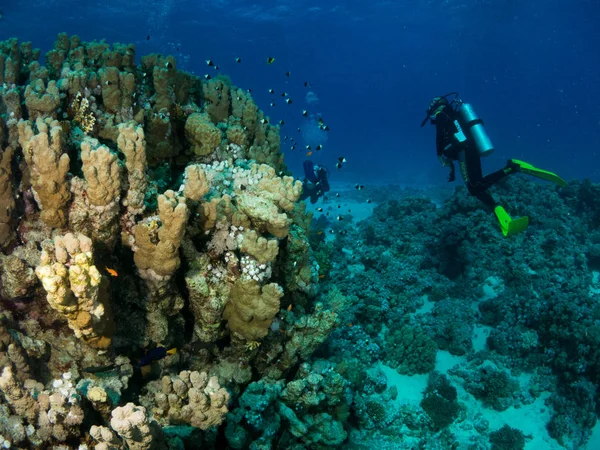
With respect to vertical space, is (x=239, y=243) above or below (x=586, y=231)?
below

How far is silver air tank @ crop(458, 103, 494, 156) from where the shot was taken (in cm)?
1027

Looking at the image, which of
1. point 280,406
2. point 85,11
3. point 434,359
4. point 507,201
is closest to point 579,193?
point 507,201

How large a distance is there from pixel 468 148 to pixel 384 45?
7248cm

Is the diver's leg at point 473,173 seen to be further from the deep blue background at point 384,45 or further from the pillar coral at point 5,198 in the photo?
the deep blue background at point 384,45

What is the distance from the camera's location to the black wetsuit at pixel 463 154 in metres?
9.91

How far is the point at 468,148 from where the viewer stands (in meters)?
10.3

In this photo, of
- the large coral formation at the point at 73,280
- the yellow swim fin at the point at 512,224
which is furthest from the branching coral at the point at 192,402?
the yellow swim fin at the point at 512,224

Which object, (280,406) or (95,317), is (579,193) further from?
(95,317)

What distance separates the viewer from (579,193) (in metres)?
14.6

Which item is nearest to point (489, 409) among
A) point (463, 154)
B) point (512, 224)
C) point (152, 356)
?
point (512, 224)

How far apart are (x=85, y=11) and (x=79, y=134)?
45437 millimetres

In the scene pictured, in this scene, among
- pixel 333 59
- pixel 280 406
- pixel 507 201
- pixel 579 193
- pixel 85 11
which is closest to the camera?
pixel 280 406

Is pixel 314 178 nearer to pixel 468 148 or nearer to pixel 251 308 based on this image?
pixel 468 148

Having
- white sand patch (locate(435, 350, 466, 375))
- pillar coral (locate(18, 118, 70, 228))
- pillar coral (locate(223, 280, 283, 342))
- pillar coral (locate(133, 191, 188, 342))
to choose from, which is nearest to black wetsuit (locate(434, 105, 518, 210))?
white sand patch (locate(435, 350, 466, 375))
